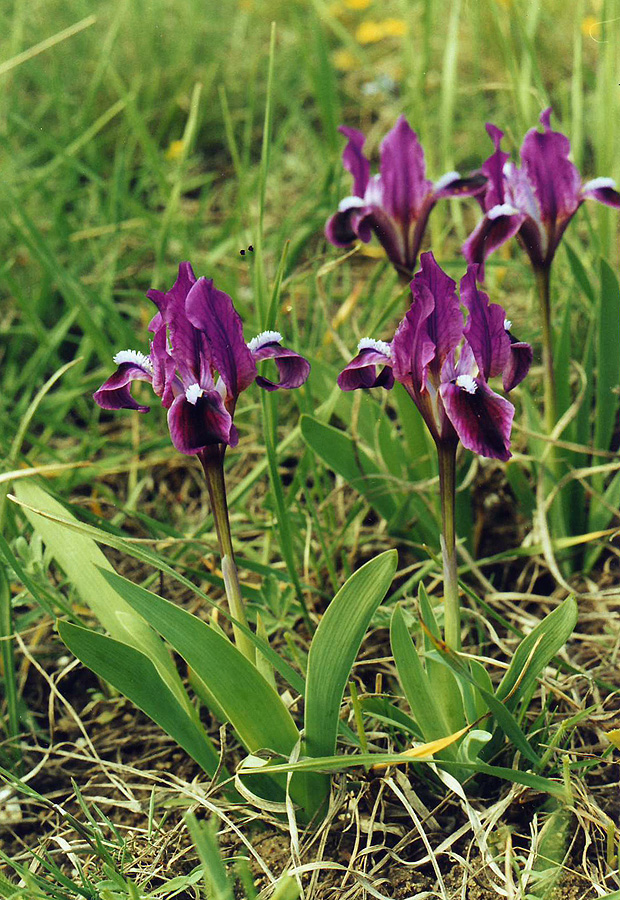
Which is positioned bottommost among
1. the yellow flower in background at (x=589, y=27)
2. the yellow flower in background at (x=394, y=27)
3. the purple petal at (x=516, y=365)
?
the purple petal at (x=516, y=365)

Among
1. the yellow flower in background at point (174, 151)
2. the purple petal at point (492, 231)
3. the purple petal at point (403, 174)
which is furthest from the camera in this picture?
the yellow flower in background at point (174, 151)

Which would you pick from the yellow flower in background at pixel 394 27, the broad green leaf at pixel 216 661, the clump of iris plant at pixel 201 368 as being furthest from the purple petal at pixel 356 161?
the yellow flower in background at pixel 394 27

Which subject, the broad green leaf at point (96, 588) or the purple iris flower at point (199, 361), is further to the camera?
the broad green leaf at point (96, 588)

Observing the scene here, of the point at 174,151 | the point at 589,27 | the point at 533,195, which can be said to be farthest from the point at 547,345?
the point at 589,27

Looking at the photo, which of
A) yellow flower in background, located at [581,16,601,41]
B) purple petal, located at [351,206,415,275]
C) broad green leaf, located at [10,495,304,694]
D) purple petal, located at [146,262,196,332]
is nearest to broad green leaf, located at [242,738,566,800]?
broad green leaf, located at [10,495,304,694]

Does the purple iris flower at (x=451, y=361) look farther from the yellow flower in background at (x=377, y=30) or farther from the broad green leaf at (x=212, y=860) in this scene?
the yellow flower in background at (x=377, y=30)

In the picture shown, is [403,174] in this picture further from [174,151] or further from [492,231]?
[174,151]

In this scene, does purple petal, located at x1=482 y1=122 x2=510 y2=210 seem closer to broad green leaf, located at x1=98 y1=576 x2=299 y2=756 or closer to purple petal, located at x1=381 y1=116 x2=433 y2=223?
purple petal, located at x1=381 y1=116 x2=433 y2=223
